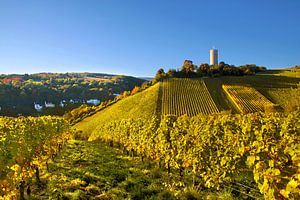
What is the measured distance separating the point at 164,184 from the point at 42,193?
6698 millimetres

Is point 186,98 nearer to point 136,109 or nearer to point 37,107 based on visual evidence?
point 136,109

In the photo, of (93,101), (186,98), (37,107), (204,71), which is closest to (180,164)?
(186,98)

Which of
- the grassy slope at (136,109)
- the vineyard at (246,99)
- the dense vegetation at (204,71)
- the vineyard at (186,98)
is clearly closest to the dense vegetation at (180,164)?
the grassy slope at (136,109)

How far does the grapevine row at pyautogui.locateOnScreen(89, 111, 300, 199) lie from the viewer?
293 inches

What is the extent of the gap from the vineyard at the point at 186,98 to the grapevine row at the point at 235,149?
41.3 metres

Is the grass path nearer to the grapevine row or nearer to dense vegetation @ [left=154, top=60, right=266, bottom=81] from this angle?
the grapevine row

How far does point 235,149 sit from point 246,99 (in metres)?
61.1

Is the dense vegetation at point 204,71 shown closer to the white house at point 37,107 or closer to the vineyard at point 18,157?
the white house at point 37,107

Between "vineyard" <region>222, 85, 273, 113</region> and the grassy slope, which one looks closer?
"vineyard" <region>222, 85, 273, 113</region>

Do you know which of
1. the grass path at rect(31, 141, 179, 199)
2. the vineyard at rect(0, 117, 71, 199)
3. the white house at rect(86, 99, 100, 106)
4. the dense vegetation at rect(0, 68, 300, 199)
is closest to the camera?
the dense vegetation at rect(0, 68, 300, 199)

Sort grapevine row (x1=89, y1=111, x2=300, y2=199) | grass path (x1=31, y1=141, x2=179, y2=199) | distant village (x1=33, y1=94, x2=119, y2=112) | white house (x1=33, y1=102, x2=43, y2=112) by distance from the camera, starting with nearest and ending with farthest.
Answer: grapevine row (x1=89, y1=111, x2=300, y2=199), grass path (x1=31, y1=141, x2=179, y2=199), white house (x1=33, y1=102, x2=43, y2=112), distant village (x1=33, y1=94, x2=119, y2=112)

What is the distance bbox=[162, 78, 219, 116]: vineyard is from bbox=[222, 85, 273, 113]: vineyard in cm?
546

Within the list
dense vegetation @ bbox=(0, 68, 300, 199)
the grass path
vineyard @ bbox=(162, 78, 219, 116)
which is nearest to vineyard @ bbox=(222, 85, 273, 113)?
vineyard @ bbox=(162, 78, 219, 116)

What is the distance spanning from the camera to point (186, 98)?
76812 mm
